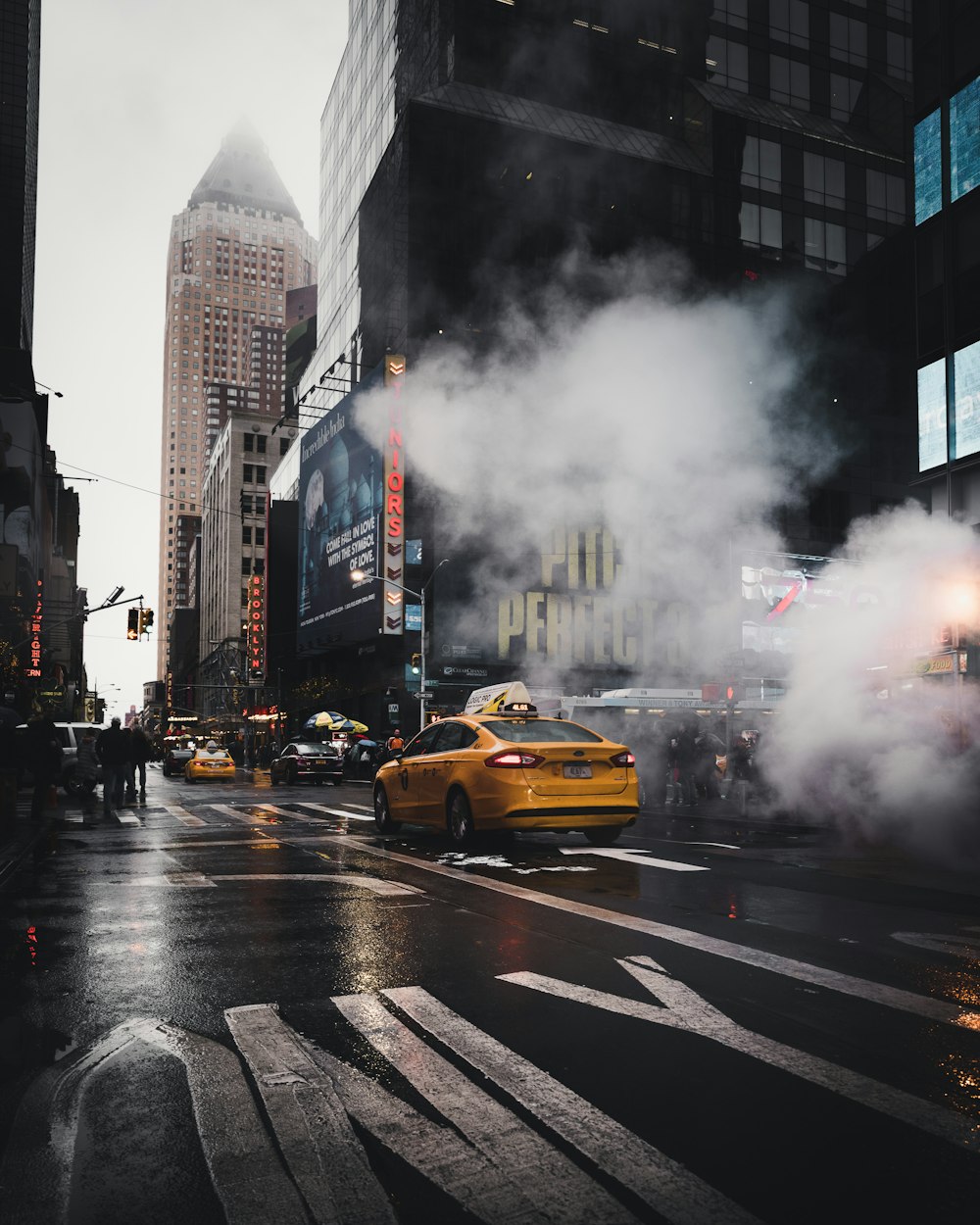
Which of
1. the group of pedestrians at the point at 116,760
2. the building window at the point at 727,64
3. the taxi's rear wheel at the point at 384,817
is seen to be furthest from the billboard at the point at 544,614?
the taxi's rear wheel at the point at 384,817

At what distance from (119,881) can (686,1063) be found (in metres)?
6.12

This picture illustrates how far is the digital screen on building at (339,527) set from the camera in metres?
50.0

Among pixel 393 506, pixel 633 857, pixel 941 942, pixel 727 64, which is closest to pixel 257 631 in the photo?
pixel 393 506

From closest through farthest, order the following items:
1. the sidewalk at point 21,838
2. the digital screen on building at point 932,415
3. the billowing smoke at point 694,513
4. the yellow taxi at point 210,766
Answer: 1. the sidewalk at point 21,838
2. the billowing smoke at point 694,513
3. the digital screen on building at point 932,415
4. the yellow taxi at point 210,766

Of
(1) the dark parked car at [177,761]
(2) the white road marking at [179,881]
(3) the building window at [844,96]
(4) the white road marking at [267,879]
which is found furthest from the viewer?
(3) the building window at [844,96]

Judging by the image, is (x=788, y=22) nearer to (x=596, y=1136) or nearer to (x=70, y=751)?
(x=70, y=751)

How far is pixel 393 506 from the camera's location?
158 ft

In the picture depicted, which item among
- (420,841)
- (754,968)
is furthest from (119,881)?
(754,968)

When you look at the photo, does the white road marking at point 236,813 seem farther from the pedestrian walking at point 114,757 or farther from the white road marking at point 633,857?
the white road marking at point 633,857

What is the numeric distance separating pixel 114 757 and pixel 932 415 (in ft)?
57.1

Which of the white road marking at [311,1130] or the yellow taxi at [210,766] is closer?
the white road marking at [311,1130]

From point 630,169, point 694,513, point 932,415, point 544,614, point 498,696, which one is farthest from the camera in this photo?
point 630,169

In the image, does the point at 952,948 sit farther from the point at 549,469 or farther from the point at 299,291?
the point at 299,291

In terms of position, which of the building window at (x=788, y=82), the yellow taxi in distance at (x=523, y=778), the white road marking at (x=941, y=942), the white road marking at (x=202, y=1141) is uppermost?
the building window at (x=788, y=82)
